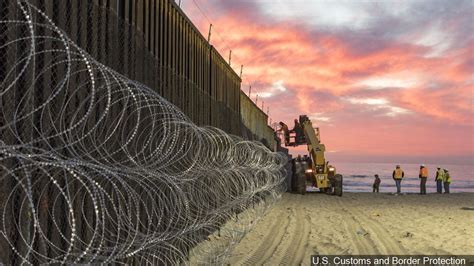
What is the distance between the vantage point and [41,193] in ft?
14.0

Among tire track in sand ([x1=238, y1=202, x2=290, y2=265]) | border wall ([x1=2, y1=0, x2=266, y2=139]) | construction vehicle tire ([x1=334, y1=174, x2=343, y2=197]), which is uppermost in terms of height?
border wall ([x1=2, y1=0, x2=266, y2=139])

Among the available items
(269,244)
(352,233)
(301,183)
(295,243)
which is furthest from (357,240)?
(301,183)

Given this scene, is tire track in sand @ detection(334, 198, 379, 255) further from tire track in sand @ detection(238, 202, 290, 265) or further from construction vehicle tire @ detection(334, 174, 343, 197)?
construction vehicle tire @ detection(334, 174, 343, 197)

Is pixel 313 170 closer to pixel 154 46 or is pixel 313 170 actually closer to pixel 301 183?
pixel 301 183

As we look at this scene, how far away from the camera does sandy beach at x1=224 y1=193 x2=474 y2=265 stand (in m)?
9.20

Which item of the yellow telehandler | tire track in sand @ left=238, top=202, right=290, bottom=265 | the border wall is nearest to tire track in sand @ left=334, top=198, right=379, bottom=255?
tire track in sand @ left=238, top=202, right=290, bottom=265

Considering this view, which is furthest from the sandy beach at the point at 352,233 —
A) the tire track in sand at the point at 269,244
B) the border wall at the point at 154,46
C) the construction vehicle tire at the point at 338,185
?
the construction vehicle tire at the point at 338,185

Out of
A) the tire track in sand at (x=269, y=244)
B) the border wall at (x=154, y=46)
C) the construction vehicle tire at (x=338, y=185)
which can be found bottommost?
the tire track in sand at (x=269, y=244)

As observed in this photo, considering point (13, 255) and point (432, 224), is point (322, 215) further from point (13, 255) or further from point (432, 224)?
point (13, 255)

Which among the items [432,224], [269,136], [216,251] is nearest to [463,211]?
[432,224]

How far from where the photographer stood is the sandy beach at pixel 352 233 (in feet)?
30.2

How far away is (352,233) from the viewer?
1154 centimetres

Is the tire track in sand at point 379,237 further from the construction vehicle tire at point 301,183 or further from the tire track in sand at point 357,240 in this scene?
the construction vehicle tire at point 301,183

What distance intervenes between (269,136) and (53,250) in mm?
25907
